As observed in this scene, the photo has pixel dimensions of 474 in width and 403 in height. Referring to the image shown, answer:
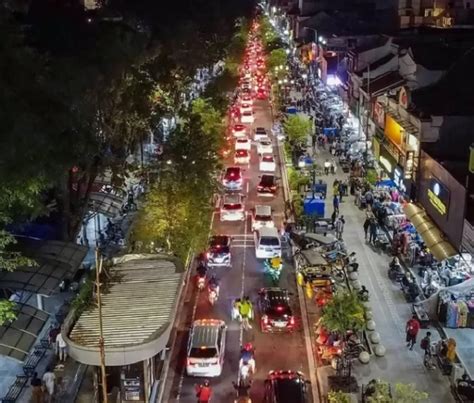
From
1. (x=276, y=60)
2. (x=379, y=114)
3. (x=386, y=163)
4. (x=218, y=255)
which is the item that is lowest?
(x=276, y=60)

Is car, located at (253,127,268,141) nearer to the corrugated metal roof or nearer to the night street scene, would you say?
the night street scene

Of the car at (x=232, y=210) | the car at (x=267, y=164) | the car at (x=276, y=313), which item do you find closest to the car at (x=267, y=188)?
the car at (x=232, y=210)

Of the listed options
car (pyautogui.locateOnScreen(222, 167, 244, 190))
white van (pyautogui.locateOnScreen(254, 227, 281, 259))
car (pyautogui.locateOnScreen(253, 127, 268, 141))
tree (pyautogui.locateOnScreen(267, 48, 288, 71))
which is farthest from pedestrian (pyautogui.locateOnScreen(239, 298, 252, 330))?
tree (pyautogui.locateOnScreen(267, 48, 288, 71))

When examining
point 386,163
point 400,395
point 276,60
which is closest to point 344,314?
point 400,395

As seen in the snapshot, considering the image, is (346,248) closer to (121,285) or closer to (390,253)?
(390,253)

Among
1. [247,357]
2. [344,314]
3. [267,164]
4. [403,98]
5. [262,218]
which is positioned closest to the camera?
[344,314]

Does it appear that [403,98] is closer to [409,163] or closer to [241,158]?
[409,163]

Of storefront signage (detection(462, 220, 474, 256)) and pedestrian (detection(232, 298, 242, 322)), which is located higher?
storefront signage (detection(462, 220, 474, 256))
